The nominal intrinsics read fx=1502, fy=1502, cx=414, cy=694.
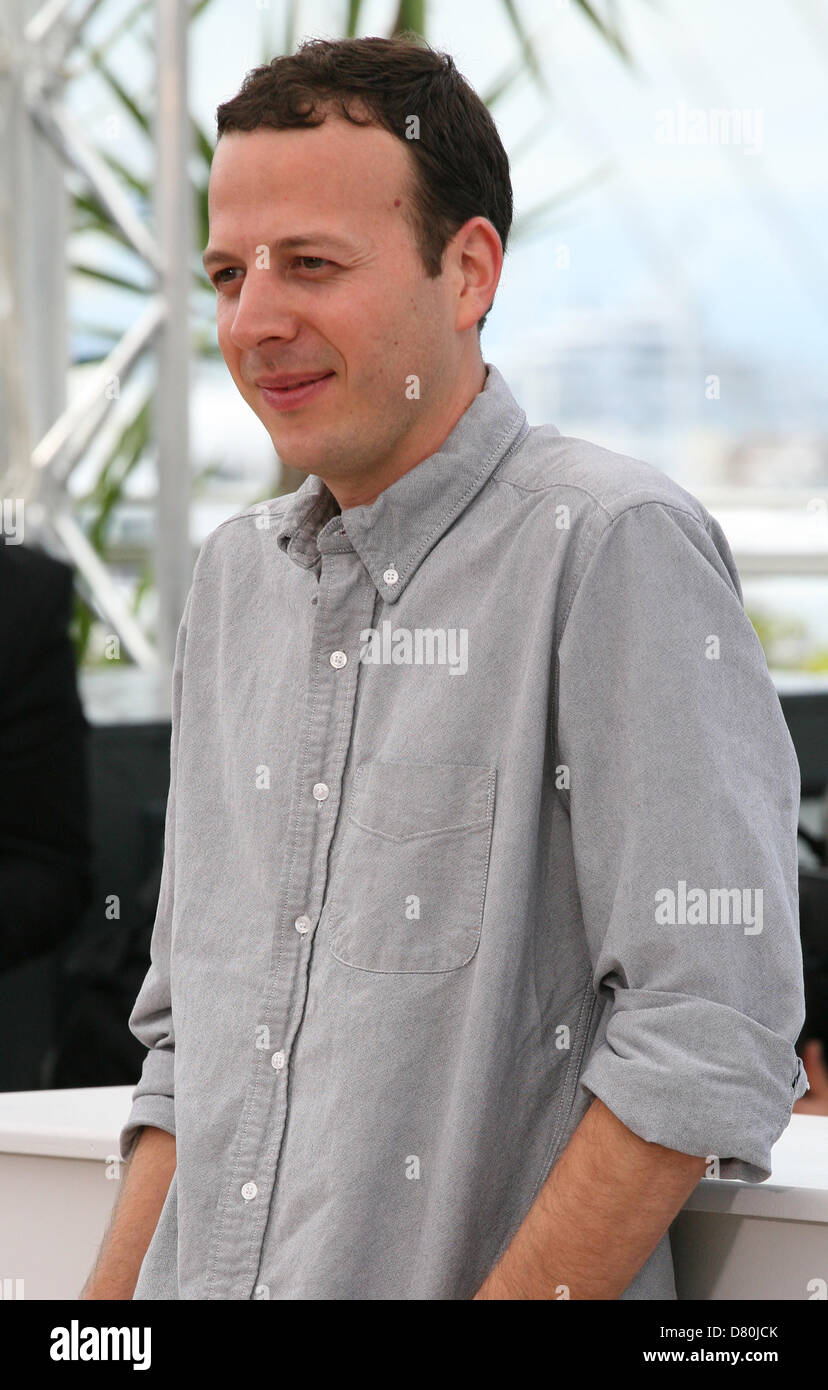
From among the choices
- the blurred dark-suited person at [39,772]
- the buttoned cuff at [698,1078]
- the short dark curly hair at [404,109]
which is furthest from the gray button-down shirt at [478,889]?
the blurred dark-suited person at [39,772]

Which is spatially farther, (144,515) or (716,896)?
(144,515)

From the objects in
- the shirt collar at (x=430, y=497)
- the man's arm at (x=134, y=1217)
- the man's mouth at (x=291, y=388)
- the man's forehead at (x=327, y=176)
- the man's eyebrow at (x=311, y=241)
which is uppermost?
the man's forehead at (x=327, y=176)

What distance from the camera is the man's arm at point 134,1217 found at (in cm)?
95

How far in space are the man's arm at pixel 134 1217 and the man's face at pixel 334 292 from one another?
0.45 metres

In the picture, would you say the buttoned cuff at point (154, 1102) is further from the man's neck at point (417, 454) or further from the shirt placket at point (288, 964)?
the man's neck at point (417, 454)

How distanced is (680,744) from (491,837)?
0.11 m

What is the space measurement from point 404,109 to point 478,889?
0.43 meters

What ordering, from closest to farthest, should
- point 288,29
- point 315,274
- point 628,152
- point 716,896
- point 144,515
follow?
point 716,896
point 315,274
point 288,29
point 144,515
point 628,152

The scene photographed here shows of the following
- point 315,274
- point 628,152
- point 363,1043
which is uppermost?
point 628,152

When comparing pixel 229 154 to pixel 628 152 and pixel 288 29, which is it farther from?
pixel 628 152

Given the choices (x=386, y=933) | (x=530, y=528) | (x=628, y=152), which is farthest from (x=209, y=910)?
(x=628, y=152)

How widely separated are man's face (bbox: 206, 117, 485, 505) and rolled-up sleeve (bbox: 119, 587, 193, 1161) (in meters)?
0.20

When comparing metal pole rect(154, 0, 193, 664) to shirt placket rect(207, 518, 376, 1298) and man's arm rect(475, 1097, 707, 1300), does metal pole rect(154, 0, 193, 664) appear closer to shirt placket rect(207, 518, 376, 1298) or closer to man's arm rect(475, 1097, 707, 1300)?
shirt placket rect(207, 518, 376, 1298)

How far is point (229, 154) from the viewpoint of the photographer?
0.84 metres
